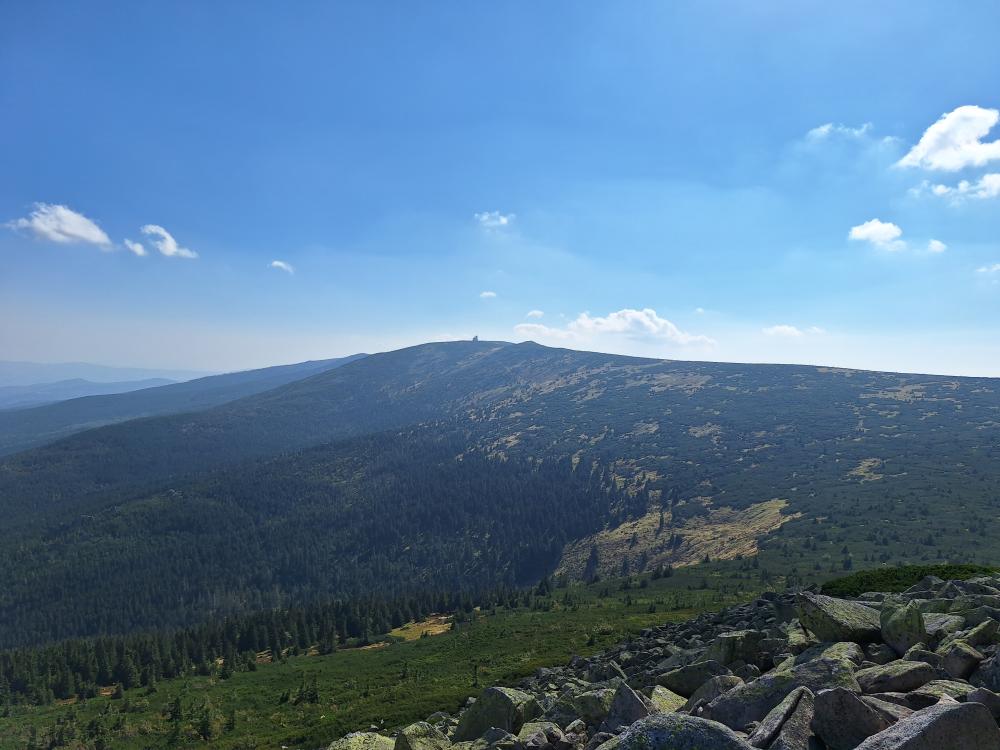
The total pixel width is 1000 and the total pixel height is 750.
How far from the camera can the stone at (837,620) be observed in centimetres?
1800

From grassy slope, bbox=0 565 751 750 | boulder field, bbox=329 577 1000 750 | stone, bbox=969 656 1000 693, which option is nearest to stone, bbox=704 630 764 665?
boulder field, bbox=329 577 1000 750

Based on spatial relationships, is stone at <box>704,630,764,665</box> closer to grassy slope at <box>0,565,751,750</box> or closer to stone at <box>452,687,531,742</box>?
stone at <box>452,687,531,742</box>

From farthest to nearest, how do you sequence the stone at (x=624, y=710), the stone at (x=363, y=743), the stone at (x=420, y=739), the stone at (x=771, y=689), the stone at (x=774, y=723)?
the stone at (x=363, y=743) → the stone at (x=420, y=739) → the stone at (x=624, y=710) → the stone at (x=771, y=689) → the stone at (x=774, y=723)

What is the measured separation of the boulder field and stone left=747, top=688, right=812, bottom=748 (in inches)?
1.2

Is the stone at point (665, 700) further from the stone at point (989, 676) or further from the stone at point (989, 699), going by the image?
the stone at point (989, 699)

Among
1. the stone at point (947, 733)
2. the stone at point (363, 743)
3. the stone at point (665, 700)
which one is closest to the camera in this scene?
the stone at point (947, 733)

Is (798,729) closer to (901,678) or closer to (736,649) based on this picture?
(901,678)

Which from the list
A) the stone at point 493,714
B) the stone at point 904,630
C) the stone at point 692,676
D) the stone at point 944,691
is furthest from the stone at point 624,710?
the stone at point 904,630

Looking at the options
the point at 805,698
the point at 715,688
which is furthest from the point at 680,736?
the point at 715,688

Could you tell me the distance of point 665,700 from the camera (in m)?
17.2

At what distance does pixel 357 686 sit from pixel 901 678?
4898 centimetres

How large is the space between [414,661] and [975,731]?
188ft

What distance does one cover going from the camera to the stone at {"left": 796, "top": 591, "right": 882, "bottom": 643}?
59.1 ft

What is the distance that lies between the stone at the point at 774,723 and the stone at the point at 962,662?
5.01 metres
